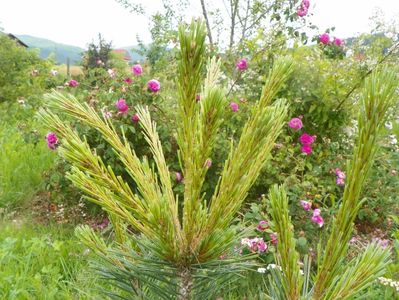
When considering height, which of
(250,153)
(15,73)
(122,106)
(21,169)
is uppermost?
(250,153)

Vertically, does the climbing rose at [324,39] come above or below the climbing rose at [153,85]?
above

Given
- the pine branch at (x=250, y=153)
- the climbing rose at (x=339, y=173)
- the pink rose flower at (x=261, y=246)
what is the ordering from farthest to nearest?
the climbing rose at (x=339, y=173) → the pink rose flower at (x=261, y=246) → the pine branch at (x=250, y=153)

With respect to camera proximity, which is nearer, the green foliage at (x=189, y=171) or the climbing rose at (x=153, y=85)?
the green foliage at (x=189, y=171)

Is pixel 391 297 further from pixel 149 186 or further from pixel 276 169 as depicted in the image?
pixel 149 186

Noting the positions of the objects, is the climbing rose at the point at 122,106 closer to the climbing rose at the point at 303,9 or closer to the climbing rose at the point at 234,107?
the climbing rose at the point at 234,107

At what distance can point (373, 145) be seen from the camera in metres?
0.52

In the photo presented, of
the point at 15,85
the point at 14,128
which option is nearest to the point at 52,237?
the point at 14,128

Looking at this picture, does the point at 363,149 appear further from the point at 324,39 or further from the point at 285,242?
the point at 324,39

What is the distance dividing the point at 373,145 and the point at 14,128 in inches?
230

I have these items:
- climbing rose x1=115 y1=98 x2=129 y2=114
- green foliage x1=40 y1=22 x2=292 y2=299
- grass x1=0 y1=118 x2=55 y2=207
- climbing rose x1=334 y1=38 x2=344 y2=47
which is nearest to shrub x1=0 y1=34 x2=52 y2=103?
grass x1=0 y1=118 x2=55 y2=207

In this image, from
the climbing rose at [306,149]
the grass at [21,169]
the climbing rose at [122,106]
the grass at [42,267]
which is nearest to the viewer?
the grass at [42,267]

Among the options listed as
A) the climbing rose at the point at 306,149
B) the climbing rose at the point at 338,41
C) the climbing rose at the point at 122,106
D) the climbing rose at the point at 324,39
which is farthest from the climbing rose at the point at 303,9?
the climbing rose at the point at 122,106

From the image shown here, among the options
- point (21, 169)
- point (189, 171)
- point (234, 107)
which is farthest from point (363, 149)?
point (21, 169)

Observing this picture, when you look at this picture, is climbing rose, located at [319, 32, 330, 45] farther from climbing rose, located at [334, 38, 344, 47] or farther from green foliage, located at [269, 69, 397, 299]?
green foliage, located at [269, 69, 397, 299]
